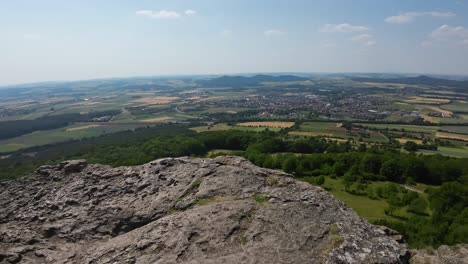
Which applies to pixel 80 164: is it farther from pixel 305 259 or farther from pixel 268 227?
pixel 305 259

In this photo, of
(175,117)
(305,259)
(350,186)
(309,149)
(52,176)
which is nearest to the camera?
(305,259)

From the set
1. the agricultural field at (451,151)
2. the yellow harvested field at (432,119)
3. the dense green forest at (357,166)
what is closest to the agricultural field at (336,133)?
the dense green forest at (357,166)

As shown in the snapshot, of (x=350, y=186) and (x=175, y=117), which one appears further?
(x=175, y=117)

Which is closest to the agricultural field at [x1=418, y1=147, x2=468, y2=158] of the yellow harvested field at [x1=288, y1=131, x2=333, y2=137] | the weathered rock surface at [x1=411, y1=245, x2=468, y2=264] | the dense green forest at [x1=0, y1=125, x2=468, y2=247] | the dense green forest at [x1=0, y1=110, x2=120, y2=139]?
the dense green forest at [x1=0, y1=125, x2=468, y2=247]

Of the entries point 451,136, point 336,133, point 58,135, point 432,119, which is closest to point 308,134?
point 336,133

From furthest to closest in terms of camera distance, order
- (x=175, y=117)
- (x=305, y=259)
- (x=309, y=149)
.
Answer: (x=175, y=117) < (x=309, y=149) < (x=305, y=259)

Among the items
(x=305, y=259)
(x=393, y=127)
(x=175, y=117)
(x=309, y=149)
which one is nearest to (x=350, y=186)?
(x=309, y=149)

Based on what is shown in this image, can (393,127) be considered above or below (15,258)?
below
